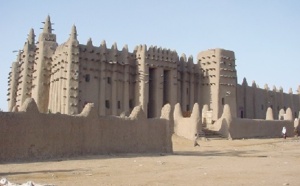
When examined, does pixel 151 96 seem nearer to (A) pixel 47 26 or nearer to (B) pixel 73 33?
(B) pixel 73 33

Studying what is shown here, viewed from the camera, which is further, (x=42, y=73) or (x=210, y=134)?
(x=42, y=73)

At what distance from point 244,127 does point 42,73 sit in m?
19.6

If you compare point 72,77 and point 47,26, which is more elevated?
point 47,26

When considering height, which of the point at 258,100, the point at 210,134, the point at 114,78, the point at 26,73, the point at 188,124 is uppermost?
the point at 26,73

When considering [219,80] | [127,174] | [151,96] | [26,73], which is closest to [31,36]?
[26,73]

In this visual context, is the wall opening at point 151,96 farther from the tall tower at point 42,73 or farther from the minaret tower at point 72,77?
the tall tower at point 42,73

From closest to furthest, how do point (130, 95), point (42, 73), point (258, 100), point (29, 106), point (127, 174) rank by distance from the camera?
point (127, 174) < point (29, 106) < point (42, 73) < point (130, 95) < point (258, 100)

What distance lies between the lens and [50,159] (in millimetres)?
16125

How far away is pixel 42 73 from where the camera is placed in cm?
3691

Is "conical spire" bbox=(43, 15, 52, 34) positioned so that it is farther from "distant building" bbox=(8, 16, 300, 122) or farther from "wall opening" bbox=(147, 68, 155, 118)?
"wall opening" bbox=(147, 68, 155, 118)

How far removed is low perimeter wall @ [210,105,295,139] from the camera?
105 feet

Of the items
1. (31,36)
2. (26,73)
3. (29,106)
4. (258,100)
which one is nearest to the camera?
(29,106)

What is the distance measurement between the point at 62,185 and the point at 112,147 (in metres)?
9.01

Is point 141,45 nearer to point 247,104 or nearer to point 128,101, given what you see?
point 128,101
